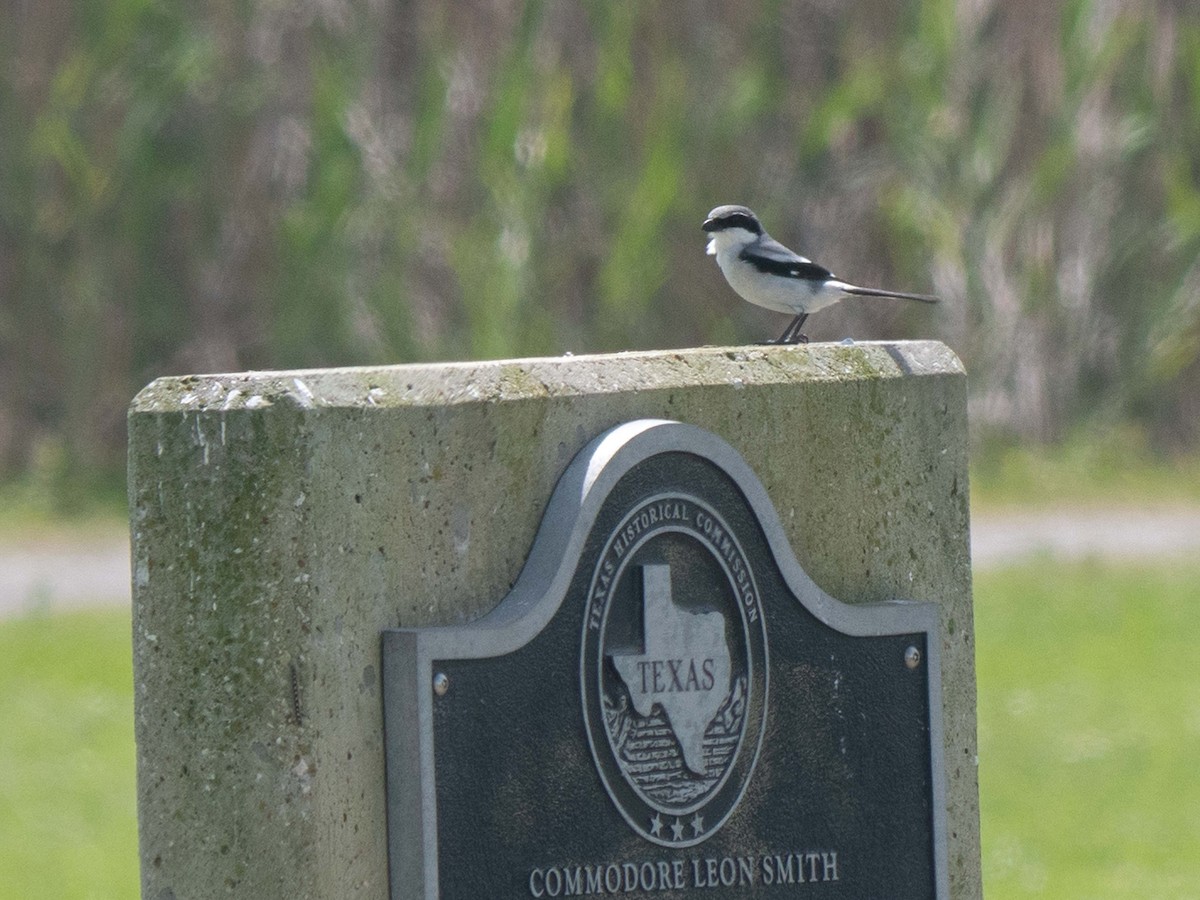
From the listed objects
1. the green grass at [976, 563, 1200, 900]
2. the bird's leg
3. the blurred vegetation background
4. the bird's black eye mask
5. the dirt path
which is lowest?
the green grass at [976, 563, 1200, 900]

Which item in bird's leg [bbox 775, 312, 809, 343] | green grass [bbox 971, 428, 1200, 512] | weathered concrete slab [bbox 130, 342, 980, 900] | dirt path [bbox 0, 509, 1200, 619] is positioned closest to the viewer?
weathered concrete slab [bbox 130, 342, 980, 900]

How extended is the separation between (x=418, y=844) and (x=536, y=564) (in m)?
0.50

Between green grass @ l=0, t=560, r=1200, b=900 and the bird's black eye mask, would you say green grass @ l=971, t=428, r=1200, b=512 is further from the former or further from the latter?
the bird's black eye mask

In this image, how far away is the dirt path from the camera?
36.0 ft

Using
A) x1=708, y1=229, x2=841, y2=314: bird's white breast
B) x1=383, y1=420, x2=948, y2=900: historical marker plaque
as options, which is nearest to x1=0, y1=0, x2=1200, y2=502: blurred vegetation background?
x1=708, y1=229, x2=841, y2=314: bird's white breast

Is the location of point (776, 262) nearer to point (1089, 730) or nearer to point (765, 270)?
point (765, 270)

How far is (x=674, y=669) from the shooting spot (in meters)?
3.60

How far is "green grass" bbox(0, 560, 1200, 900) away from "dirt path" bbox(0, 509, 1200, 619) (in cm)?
32

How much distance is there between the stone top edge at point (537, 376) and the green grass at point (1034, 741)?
3161 millimetres

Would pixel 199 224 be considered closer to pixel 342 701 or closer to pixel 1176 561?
pixel 1176 561

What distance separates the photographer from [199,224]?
45.6 ft

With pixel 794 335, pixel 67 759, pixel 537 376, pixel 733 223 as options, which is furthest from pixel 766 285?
pixel 67 759

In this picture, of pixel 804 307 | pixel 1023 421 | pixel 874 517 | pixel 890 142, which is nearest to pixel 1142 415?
pixel 1023 421

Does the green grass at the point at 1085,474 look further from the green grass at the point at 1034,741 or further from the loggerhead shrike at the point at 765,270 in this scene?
the loggerhead shrike at the point at 765,270
